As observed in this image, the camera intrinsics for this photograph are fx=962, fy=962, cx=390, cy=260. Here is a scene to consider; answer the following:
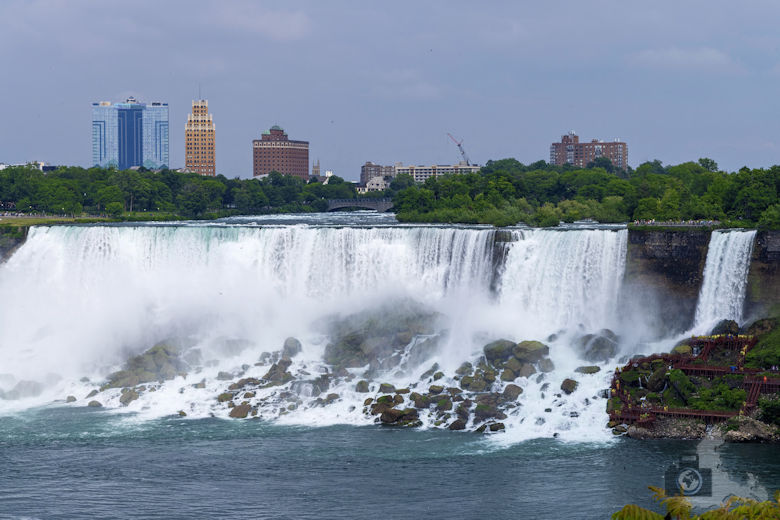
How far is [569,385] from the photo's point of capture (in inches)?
1474

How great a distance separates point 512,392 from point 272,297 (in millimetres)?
16520

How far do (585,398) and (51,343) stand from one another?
26.6 metres

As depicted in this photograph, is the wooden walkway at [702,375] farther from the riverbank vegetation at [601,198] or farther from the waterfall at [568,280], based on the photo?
the riverbank vegetation at [601,198]

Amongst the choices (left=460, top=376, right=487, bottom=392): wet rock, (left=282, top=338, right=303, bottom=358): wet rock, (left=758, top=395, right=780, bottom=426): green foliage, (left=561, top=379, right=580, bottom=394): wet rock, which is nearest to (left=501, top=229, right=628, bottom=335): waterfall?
(left=460, top=376, right=487, bottom=392): wet rock

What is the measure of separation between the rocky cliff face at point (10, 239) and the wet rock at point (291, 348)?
808 inches

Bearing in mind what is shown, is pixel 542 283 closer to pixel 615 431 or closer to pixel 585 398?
pixel 585 398

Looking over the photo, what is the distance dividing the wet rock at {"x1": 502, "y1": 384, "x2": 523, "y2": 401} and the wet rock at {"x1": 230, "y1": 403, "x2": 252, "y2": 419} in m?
10.1

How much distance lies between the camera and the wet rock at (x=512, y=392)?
37.2 m

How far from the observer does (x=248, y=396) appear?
39.3 m

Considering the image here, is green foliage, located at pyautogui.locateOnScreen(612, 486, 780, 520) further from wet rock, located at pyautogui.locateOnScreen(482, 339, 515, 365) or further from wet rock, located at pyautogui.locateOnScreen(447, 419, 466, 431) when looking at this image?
wet rock, located at pyautogui.locateOnScreen(482, 339, 515, 365)

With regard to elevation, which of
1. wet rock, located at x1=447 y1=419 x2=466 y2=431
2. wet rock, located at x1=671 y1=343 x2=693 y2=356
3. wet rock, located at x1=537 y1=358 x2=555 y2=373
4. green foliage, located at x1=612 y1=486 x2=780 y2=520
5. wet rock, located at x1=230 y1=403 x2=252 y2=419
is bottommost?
wet rock, located at x1=230 y1=403 x2=252 y2=419

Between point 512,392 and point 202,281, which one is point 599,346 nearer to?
point 512,392

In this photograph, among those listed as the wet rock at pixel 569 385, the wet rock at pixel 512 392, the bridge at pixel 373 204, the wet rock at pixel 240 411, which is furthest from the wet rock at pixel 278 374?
the bridge at pixel 373 204

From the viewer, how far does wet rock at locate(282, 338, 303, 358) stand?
43.9 m
